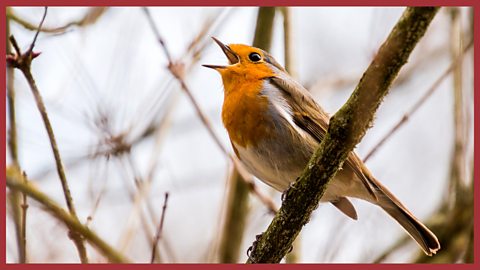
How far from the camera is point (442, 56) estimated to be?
7492mm

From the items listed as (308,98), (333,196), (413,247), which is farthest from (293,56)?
(413,247)

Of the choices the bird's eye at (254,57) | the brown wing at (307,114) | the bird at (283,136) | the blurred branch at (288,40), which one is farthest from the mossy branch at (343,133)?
the blurred branch at (288,40)

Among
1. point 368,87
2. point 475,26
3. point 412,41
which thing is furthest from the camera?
point 475,26

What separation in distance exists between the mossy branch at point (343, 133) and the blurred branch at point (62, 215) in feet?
2.76

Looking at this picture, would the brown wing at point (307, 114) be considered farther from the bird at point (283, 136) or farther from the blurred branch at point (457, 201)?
the blurred branch at point (457, 201)

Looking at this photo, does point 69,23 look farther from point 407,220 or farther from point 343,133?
point 407,220

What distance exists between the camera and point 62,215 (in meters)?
3.40

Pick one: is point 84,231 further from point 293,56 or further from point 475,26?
point 475,26

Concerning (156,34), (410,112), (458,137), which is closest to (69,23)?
(156,34)

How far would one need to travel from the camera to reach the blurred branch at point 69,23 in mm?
3941

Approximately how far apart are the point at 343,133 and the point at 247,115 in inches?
52.6

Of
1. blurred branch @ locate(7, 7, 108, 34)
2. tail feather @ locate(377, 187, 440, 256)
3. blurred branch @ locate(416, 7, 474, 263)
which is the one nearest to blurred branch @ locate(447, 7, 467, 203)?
blurred branch @ locate(416, 7, 474, 263)

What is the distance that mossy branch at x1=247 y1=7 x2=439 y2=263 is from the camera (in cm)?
267

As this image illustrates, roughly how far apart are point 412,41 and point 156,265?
2.15m
